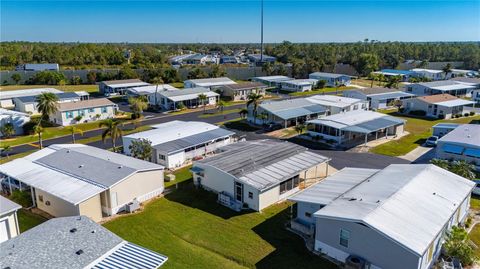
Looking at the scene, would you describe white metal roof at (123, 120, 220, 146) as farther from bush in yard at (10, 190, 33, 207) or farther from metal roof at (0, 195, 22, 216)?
metal roof at (0, 195, 22, 216)

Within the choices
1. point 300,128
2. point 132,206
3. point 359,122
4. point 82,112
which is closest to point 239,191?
point 132,206

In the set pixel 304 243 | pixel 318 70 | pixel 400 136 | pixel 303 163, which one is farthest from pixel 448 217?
pixel 318 70

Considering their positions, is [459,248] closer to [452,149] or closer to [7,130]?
[452,149]

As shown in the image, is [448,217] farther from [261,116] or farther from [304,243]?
[261,116]

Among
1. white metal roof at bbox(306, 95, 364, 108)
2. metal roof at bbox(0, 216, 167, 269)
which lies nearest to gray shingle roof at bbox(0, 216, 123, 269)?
metal roof at bbox(0, 216, 167, 269)

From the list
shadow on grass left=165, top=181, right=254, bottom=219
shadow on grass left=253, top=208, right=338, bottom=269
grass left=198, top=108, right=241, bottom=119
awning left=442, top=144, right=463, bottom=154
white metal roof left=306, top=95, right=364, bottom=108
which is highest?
white metal roof left=306, top=95, right=364, bottom=108
